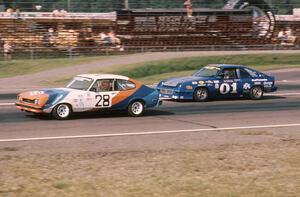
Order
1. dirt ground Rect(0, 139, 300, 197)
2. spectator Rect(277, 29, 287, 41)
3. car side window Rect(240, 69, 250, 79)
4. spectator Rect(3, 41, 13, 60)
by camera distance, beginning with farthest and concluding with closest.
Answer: spectator Rect(277, 29, 287, 41)
spectator Rect(3, 41, 13, 60)
car side window Rect(240, 69, 250, 79)
dirt ground Rect(0, 139, 300, 197)

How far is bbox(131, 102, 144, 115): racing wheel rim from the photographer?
16438mm

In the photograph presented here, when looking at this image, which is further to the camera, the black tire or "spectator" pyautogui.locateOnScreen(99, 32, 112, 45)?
"spectator" pyautogui.locateOnScreen(99, 32, 112, 45)

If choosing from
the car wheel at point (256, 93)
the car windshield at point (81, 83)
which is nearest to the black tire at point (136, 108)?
the car windshield at point (81, 83)

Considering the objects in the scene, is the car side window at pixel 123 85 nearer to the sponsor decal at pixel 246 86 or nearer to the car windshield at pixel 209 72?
the car windshield at pixel 209 72

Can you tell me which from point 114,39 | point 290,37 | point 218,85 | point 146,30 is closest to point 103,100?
point 218,85

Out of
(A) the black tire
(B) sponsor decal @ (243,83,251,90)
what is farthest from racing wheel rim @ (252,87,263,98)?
(A) the black tire

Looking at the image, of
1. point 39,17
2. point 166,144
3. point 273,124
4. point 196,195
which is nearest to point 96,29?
point 39,17

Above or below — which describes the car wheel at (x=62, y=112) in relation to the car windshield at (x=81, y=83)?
below

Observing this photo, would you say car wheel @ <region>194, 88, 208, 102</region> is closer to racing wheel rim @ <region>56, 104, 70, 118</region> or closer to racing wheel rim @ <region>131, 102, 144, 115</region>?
racing wheel rim @ <region>131, 102, 144, 115</region>

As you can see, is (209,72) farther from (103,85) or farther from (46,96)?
(46,96)

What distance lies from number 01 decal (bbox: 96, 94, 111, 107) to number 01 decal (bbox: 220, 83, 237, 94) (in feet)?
19.6

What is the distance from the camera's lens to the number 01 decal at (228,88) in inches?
821

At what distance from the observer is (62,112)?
15219 mm

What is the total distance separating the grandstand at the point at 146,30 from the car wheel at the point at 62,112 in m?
21.3
